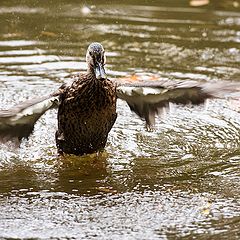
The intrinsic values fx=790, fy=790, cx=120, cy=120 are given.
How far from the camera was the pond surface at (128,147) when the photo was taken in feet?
18.5

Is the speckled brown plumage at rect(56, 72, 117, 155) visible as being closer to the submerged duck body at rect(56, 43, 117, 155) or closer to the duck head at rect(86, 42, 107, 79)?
the submerged duck body at rect(56, 43, 117, 155)

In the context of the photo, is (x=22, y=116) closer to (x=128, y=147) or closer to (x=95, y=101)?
(x=95, y=101)

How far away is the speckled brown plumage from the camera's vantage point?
6.61 m

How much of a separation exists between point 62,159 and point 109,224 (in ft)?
5.11

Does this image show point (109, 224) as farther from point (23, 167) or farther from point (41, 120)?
point (41, 120)

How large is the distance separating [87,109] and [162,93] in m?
0.64

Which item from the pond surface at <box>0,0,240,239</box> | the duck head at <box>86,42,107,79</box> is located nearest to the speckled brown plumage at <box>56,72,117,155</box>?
the duck head at <box>86,42,107,79</box>

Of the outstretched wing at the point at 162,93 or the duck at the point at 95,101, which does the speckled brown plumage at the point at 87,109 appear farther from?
the outstretched wing at the point at 162,93

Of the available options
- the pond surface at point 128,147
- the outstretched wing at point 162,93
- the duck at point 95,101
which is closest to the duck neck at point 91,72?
the duck at point 95,101

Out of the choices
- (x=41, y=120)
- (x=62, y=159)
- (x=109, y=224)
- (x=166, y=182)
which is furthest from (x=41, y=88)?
(x=109, y=224)

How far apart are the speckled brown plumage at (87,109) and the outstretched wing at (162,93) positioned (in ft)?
0.69

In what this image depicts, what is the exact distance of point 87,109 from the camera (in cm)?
662

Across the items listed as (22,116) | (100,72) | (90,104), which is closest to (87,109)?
(90,104)

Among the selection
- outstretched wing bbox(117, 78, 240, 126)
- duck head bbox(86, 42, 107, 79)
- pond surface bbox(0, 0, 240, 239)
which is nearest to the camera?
pond surface bbox(0, 0, 240, 239)
